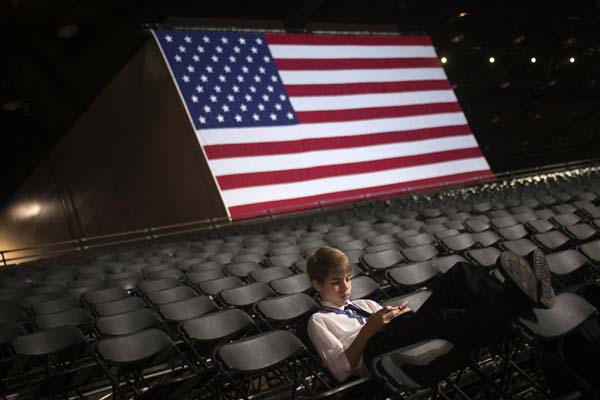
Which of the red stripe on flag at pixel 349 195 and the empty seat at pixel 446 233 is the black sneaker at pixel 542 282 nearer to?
the empty seat at pixel 446 233

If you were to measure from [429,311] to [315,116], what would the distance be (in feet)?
23.4

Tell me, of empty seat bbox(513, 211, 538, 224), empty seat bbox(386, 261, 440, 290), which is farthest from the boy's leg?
empty seat bbox(513, 211, 538, 224)

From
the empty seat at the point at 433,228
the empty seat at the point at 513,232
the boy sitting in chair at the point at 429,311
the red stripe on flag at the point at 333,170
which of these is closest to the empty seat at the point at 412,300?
the boy sitting in chair at the point at 429,311

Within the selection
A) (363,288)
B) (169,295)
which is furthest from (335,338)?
(169,295)

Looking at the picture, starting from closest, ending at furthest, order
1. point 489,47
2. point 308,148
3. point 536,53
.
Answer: point 308,148 → point 489,47 → point 536,53

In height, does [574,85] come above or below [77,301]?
above

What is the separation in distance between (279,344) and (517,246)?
112 inches

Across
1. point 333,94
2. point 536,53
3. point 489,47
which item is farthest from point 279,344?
point 536,53

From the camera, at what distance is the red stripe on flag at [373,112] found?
9062mm

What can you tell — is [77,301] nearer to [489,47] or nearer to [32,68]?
[32,68]

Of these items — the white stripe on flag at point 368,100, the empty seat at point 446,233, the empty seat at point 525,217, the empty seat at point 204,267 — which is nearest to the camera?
the empty seat at point 204,267

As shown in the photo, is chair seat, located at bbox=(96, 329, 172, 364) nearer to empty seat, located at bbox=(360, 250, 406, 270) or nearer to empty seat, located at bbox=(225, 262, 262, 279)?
empty seat, located at bbox=(225, 262, 262, 279)

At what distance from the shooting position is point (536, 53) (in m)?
16.0

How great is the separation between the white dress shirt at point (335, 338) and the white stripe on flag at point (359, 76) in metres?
7.20
